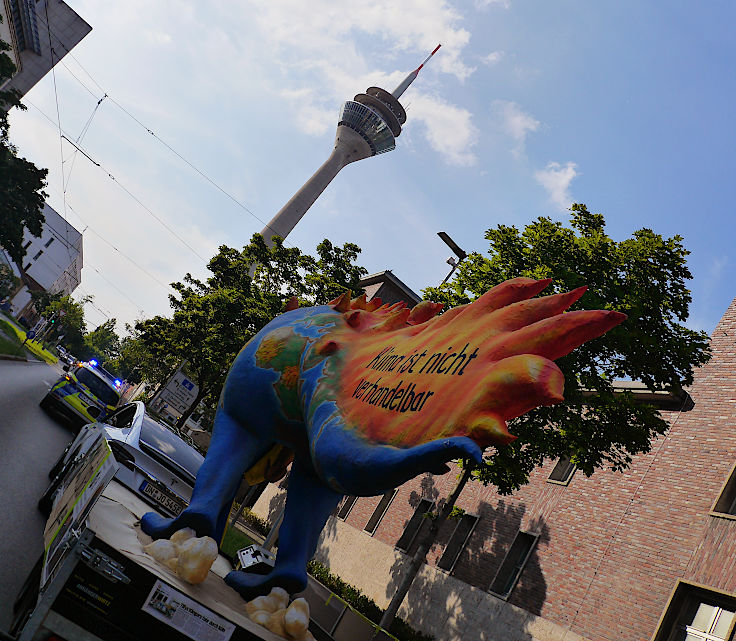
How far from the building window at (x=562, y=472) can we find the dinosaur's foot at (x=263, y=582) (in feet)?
40.8

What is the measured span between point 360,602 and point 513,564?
A: 462cm

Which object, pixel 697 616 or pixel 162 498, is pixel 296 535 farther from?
pixel 697 616

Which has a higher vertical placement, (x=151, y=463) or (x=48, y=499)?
(x=151, y=463)

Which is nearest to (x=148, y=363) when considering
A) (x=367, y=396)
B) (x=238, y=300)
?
(x=238, y=300)

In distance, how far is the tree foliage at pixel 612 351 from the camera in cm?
1241

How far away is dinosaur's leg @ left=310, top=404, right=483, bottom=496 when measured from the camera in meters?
3.11

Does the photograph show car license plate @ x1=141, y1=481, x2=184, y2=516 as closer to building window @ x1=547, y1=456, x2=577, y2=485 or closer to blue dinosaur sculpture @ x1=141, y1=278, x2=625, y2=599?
blue dinosaur sculpture @ x1=141, y1=278, x2=625, y2=599

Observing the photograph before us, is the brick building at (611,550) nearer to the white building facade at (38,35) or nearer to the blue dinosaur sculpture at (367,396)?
the blue dinosaur sculpture at (367,396)

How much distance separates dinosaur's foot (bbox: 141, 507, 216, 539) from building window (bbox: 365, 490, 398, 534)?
16776 millimetres

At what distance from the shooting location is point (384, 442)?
3578mm

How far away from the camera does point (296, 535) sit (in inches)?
223

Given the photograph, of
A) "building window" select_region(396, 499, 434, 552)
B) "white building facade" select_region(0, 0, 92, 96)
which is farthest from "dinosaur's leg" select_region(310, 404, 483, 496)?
"white building facade" select_region(0, 0, 92, 96)

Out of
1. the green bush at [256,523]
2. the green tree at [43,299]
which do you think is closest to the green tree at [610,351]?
the green bush at [256,523]

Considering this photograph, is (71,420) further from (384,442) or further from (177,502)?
(384,442)
